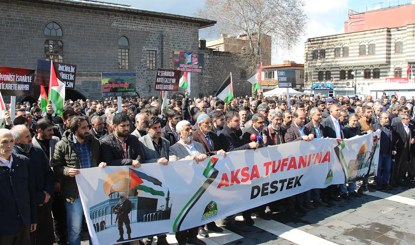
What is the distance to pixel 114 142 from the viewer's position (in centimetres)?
430

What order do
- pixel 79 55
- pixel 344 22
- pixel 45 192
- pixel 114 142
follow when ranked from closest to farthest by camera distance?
pixel 45 192 < pixel 114 142 < pixel 79 55 < pixel 344 22

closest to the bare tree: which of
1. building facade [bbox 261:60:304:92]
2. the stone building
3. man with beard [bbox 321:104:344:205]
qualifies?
the stone building

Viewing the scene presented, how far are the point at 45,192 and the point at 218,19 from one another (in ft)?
99.2

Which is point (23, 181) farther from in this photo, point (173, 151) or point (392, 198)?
point (392, 198)

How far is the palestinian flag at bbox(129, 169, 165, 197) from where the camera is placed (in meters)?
4.15

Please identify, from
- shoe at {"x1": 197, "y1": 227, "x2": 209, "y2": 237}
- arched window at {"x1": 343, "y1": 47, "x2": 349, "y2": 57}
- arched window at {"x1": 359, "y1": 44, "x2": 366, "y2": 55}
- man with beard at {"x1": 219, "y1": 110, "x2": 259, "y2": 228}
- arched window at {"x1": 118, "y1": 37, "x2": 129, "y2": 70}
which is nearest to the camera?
shoe at {"x1": 197, "y1": 227, "x2": 209, "y2": 237}

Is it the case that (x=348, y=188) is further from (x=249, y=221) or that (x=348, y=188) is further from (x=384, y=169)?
(x=249, y=221)

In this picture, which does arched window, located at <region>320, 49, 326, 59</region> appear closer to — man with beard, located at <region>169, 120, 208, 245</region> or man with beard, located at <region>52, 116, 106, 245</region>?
man with beard, located at <region>169, 120, 208, 245</region>

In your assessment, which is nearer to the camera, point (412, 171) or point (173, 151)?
point (173, 151)

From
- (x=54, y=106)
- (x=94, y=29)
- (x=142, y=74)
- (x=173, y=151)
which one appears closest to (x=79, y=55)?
(x=94, y=29)

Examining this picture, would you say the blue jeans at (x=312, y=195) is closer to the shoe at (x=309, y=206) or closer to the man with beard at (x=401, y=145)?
the shoe at (x=309, y=206)

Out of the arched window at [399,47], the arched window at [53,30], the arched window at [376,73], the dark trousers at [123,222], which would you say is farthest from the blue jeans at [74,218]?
the arched window at [376,73]

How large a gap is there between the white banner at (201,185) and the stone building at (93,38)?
20653 millimetres

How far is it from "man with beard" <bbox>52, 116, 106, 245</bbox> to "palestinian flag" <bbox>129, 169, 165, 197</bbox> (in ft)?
1.68
